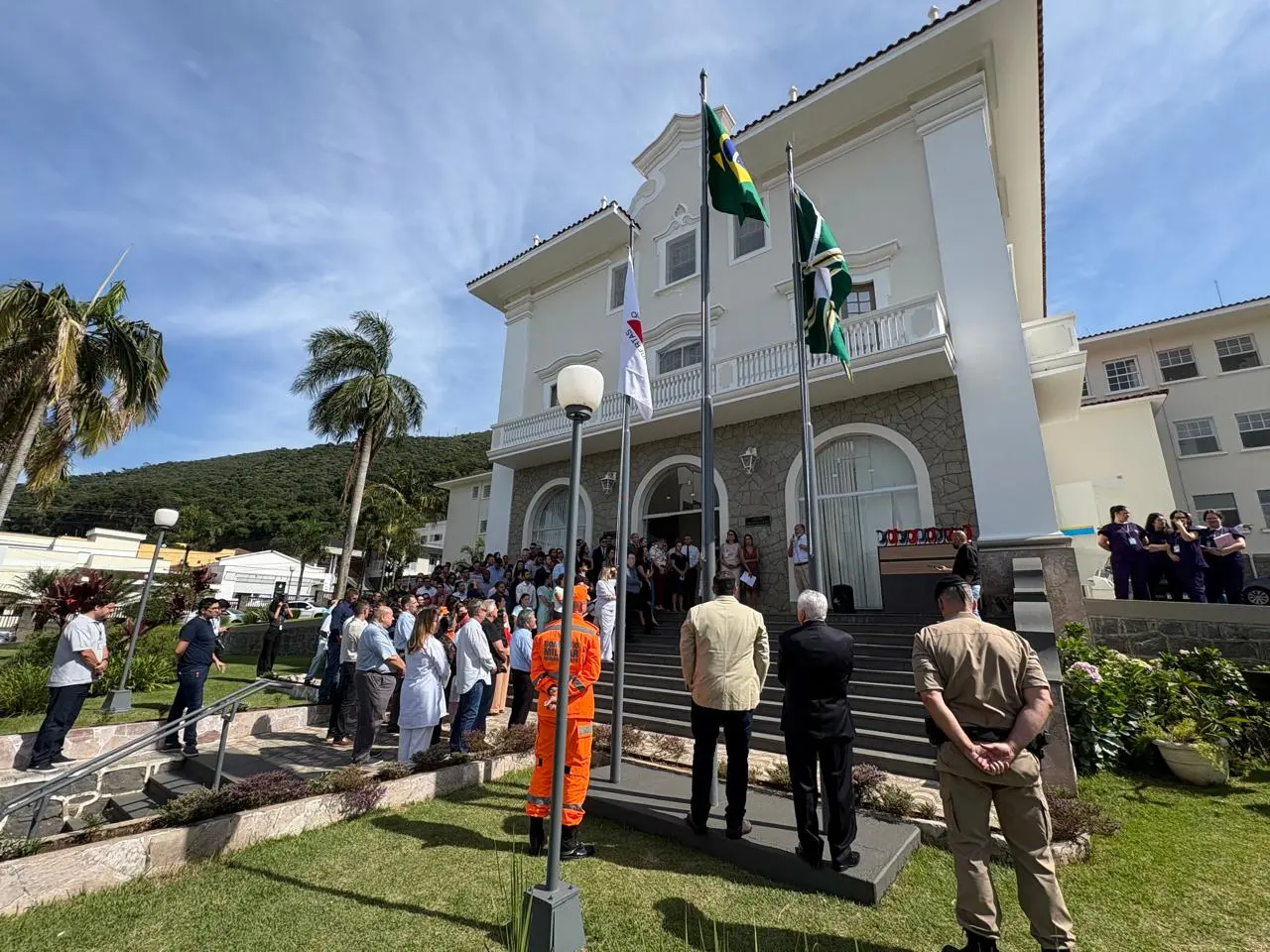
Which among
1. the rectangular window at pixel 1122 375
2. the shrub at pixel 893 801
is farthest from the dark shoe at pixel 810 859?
the rectangular window at pixel 1122 375

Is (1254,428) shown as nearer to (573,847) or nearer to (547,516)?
(547,516)

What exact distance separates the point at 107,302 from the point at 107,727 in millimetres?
9105

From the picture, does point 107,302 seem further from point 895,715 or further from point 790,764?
point 895,715

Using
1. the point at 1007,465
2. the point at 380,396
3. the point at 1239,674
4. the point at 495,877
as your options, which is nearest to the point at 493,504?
the point at 380,396

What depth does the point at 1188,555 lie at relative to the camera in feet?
27.6

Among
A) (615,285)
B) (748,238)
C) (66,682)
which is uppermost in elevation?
(615,285)

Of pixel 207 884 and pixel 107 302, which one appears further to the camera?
pixel 107 302

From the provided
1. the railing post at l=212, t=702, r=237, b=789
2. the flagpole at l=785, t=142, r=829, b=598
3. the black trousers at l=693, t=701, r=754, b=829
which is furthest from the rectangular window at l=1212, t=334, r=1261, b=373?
the railing post at l=212, t=702, r=237, b=789

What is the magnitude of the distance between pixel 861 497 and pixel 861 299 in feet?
16.5

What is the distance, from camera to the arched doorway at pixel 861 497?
11.7 meters

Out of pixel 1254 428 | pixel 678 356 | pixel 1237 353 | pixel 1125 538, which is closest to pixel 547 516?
pixel 678 356

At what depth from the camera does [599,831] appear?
4.73 meters

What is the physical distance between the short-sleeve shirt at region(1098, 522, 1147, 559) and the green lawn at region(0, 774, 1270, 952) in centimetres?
538

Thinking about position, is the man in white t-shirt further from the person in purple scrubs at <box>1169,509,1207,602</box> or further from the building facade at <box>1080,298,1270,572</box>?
the building facade at <box>1080,298,1270,572</box>
